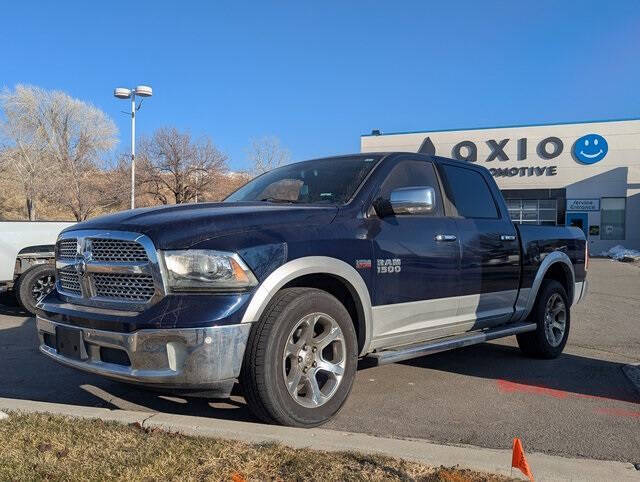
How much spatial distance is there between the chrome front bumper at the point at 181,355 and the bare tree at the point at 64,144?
36.7 m

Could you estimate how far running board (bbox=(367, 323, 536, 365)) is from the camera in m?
4.36

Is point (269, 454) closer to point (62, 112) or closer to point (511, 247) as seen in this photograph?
point (511, 247)

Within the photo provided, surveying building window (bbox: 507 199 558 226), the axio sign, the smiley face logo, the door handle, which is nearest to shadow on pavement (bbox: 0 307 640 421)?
the door handle

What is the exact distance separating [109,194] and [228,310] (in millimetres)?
36561

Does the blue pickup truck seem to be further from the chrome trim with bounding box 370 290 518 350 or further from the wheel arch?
the wheel arch

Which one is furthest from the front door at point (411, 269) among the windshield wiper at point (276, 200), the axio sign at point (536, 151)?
the axio sign at point (536, 151)

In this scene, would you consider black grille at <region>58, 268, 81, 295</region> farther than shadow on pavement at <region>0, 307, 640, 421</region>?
No

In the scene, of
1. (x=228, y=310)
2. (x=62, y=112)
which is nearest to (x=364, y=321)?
(x=228, y=310)

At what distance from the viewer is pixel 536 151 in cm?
3584

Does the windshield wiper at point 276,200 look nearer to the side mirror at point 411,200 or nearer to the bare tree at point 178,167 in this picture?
the side mirror at point 411,200

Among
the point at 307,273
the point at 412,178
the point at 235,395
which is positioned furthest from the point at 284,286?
the point at 412,178

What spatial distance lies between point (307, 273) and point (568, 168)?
35097mm

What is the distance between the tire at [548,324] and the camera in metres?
6.34

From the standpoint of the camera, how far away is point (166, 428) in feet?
12.0
